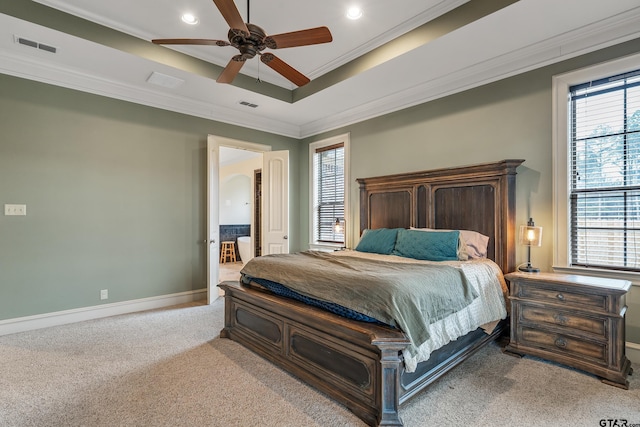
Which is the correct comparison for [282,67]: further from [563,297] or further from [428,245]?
[563,297]

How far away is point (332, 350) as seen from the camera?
6.91ft

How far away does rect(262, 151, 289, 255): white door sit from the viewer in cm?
519

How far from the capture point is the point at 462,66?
3.49 metres

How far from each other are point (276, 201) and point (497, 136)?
3.31 metres

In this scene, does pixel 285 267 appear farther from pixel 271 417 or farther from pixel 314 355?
pixel 271 417

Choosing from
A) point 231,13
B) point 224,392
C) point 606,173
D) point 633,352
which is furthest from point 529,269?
point 231,13

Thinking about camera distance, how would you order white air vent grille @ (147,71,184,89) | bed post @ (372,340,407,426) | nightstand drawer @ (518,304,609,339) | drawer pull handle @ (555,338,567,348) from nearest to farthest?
bed post @ (372,340,407,426) < nightstand drawer @ (518,304,609,339) < drawer pull handle @ (555,338,567,348) < white air vent grille @ (147,71,184,89)

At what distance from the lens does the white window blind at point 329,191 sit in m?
5.22

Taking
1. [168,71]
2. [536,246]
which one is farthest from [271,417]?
[168,71]

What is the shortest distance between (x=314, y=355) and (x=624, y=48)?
145 inches

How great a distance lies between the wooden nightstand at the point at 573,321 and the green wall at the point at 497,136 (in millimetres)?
587

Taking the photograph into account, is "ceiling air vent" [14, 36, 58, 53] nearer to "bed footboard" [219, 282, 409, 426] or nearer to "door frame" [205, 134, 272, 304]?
"door frame" [205, 134, 272, 304]

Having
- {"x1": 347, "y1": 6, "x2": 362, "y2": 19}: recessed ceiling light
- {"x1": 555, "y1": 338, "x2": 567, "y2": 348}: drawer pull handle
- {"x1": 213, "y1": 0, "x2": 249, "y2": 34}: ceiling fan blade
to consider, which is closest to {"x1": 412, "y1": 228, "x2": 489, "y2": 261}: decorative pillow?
{"x1": 555, "y1": 338, "x2": 567, "y2": 348}: drawer pull handle

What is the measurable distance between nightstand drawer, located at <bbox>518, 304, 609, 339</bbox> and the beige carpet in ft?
1.13
